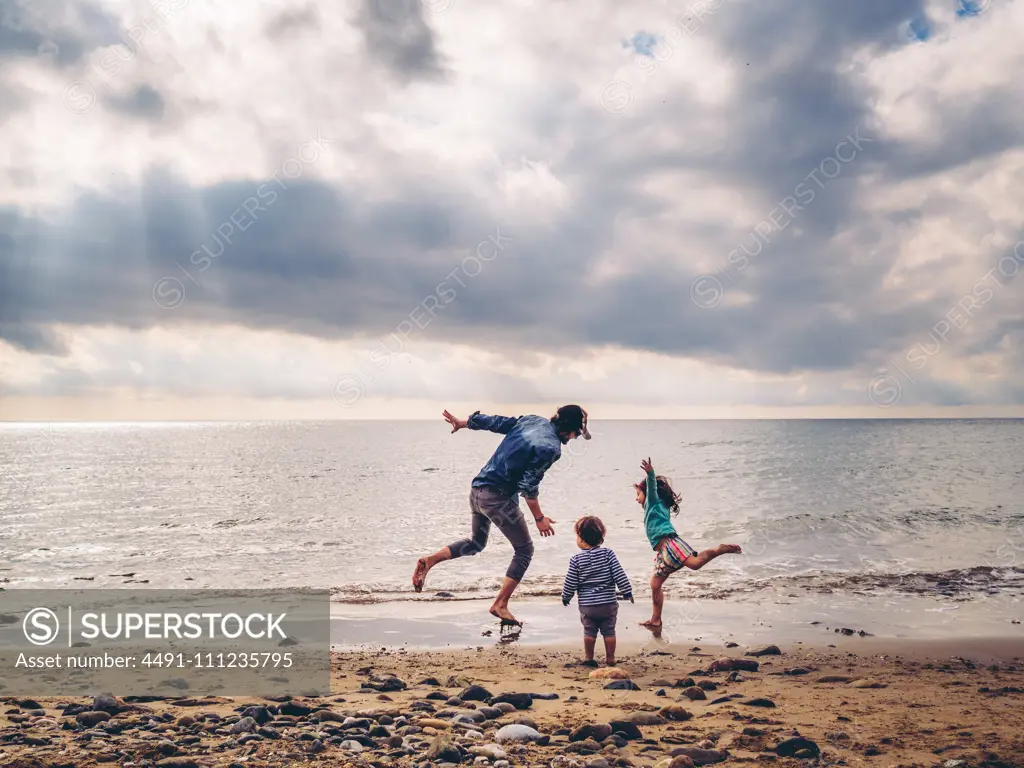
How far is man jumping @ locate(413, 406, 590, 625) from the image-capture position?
7883 mm

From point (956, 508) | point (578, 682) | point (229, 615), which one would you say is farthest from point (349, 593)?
point (956, 508)

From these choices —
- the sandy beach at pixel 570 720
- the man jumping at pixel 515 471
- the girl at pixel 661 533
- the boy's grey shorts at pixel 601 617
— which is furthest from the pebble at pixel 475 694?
the girl at pixel 661 533

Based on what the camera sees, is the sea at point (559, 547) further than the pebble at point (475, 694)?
Yes

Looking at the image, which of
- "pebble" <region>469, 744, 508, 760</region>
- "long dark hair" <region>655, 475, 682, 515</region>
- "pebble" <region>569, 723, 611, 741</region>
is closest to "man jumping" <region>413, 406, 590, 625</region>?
"long dark hair" <region>655, 475, 682, 515</region>

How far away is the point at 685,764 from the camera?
177 inches

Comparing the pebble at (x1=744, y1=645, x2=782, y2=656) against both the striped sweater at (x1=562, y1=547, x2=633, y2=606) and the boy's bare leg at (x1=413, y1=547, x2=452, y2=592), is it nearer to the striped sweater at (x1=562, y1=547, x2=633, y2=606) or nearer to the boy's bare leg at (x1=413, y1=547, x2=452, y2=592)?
the striped sweater at (x1=562, y1=547, x2=633, y2=606)

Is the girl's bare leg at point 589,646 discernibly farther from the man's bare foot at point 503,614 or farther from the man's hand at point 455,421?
the man's hand at point 455,421

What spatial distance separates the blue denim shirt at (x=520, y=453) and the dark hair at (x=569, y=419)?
0.09 meters

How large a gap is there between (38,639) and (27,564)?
7.74 meters

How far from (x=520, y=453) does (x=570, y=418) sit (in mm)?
653

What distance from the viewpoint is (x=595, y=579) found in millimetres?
7621

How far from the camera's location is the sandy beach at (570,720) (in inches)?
184

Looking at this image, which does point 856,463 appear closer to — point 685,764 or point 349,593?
point 349,593

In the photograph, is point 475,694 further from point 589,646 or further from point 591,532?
point 591,532
